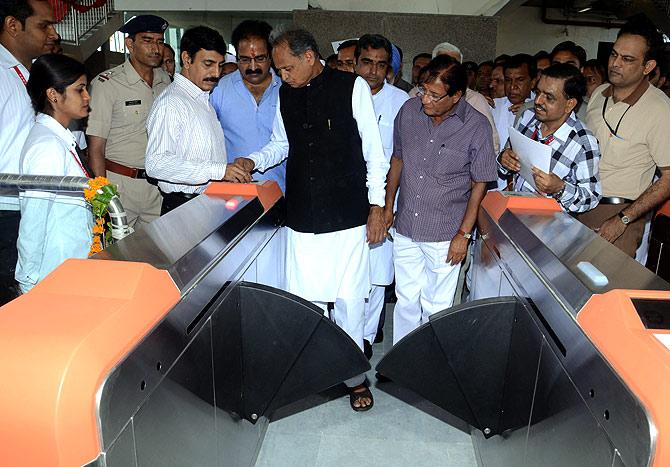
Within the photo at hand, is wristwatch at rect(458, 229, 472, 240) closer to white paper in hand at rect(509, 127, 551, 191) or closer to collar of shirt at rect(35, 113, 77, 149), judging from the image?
white paper in hand at rect(509, 127, 551, 191)

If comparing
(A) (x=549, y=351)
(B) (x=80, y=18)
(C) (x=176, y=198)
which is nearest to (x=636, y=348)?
(A) (x=549, y=351)

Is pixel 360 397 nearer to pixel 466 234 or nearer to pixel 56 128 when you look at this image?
pixel 466 234

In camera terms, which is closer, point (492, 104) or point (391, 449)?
point (391, 449)

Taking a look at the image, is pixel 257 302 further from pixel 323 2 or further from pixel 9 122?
pixel 323 2

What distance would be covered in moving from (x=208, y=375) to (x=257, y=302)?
1.05 feet

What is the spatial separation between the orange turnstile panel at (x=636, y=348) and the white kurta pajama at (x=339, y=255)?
1273mm

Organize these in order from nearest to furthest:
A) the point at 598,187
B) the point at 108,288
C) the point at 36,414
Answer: the point at 36,414 → the point at 108,288 → the point at 598,187

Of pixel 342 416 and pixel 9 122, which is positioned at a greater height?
pixel 9 122

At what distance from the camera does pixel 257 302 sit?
170 cm

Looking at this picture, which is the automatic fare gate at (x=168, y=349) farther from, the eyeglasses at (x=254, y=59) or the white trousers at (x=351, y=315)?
the eyeglasses at (x=254, y=59)

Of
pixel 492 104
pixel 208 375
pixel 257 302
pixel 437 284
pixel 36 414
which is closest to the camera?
pixel 36 414

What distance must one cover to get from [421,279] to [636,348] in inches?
63.2

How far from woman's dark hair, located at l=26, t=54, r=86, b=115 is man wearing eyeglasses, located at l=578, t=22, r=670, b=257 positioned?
204 cm

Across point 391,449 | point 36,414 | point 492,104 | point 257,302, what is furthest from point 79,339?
point 492,104
